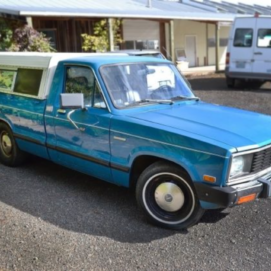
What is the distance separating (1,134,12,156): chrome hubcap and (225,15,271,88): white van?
30.9 ft

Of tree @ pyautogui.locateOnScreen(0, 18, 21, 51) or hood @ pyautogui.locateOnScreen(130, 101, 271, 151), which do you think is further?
tree @ pyautogui.locateOnScreen(0, 18, 21, 51)

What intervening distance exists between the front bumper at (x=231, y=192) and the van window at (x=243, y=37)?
10301 mm

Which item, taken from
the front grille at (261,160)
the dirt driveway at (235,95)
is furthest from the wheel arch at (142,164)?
the dirt driveway at (235,95)

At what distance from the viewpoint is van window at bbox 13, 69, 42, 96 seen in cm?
512

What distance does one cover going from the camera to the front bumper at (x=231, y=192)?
3.38 metres

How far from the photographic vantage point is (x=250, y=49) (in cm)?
1303

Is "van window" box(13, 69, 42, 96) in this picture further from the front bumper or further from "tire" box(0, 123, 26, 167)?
the front bumper

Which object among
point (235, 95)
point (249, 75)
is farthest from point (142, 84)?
point (249, 75)

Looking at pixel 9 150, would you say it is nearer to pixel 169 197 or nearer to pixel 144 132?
pixel 144 132

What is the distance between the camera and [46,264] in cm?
326

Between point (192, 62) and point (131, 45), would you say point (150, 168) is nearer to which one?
point (131, 45)

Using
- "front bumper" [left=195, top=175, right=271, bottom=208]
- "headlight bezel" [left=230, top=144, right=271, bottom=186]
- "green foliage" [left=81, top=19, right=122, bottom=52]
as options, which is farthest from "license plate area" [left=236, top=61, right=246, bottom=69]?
"front bumper" [left=195, top=175, right=271, bottom=208]

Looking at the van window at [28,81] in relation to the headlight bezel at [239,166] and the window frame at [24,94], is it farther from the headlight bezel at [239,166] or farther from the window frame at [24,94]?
the headlight bezel at [239,166]

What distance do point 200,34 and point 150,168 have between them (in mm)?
20625
